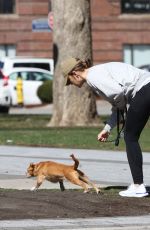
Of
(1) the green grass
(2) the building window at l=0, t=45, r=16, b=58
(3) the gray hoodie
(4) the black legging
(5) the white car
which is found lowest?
(2) the building window at l=0, t=45, r=16, b=58

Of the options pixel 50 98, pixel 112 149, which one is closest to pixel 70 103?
pixel 112 149

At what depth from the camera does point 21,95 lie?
35.3 meters

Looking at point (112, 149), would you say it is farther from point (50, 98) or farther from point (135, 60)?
point (135, 60)

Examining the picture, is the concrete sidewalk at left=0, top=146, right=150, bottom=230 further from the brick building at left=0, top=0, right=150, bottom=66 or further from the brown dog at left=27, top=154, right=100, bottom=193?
the brick building at left=0, top=0, right=150, bottom=66

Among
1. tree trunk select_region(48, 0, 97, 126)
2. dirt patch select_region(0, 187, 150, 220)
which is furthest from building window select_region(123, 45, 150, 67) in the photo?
dirt patch select_region(0, 187, 150, 220)

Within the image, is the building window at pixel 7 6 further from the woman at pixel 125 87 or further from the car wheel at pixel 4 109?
the woman at pixel 125 87

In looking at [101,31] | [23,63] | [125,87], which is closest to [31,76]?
[23,63]

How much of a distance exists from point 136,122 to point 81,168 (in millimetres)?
4007

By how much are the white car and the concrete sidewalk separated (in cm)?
1825

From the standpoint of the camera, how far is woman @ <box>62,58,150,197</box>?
10211mm

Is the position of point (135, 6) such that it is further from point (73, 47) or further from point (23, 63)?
point (73, 47)

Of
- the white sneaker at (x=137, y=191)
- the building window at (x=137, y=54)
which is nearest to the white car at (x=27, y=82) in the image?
the building window at (x=137, y=54)

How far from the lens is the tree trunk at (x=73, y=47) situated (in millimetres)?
22062

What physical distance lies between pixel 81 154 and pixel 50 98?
66.0 feet
